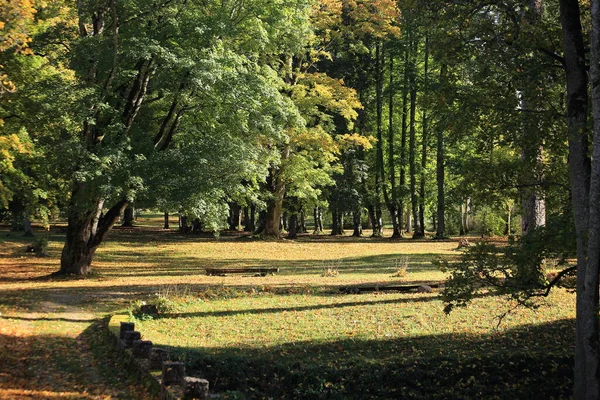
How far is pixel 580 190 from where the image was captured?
6.62 m

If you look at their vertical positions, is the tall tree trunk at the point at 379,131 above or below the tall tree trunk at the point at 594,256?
above

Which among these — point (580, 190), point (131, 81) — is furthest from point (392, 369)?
point (131, 81)

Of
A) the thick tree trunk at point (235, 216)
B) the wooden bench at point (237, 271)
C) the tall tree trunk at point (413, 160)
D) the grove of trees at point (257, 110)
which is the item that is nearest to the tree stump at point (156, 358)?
the grove of trees at point (257, 110)

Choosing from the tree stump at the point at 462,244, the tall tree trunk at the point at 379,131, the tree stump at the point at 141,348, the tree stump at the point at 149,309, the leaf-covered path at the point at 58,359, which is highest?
the tall tree trunk at the point at 379,131

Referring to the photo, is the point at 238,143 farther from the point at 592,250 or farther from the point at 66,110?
the point at 592,250

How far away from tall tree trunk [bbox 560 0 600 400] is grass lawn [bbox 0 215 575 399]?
1220mm

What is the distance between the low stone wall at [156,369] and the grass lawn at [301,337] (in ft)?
1.07

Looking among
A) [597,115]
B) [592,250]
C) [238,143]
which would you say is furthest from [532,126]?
[238,143]

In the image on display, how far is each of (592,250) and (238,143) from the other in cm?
1338

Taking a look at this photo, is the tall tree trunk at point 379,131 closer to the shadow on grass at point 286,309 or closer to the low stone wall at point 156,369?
the shadow on grass at point 286,309

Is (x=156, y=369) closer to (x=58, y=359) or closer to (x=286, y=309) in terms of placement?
(x=58, y=359)

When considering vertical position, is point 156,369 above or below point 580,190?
below

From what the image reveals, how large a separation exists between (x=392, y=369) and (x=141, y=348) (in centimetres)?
359

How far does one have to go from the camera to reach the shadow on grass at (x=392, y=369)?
6.91 meters
